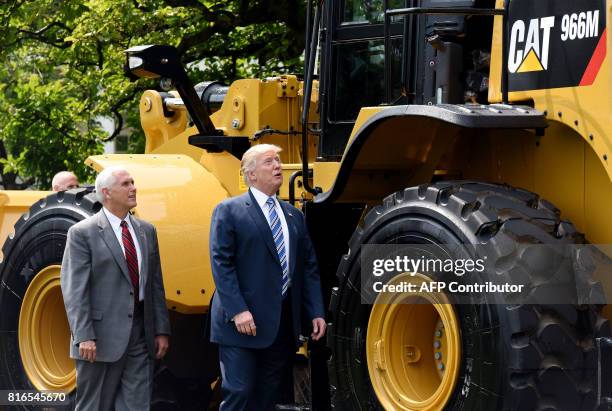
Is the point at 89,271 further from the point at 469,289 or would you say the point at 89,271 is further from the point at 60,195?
the point at 469,289

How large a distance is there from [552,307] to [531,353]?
8.9 inches

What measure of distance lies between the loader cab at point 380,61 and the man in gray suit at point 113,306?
4.22 feet

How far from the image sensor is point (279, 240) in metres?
6.96

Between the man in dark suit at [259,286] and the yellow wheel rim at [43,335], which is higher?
the man in dark suit at [259,286]

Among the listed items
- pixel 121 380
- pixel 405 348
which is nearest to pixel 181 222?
pixel 121 380

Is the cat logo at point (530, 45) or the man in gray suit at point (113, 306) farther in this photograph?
the man in gray suit at point (113, 306)

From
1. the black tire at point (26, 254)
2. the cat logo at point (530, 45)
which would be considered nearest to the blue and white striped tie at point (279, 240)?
the cat logo at point (530, 45)

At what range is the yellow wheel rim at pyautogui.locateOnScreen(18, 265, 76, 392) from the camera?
8758mm

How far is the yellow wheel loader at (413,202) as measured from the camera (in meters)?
5.51

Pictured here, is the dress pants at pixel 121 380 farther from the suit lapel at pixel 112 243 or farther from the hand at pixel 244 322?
the hand at pixel 244 322

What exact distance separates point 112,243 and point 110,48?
699 centimetres

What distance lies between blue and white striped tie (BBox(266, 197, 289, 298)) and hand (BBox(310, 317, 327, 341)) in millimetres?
230

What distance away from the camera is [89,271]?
7074 mm

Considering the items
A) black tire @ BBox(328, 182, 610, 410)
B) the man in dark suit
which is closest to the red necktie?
the man in dark suit
